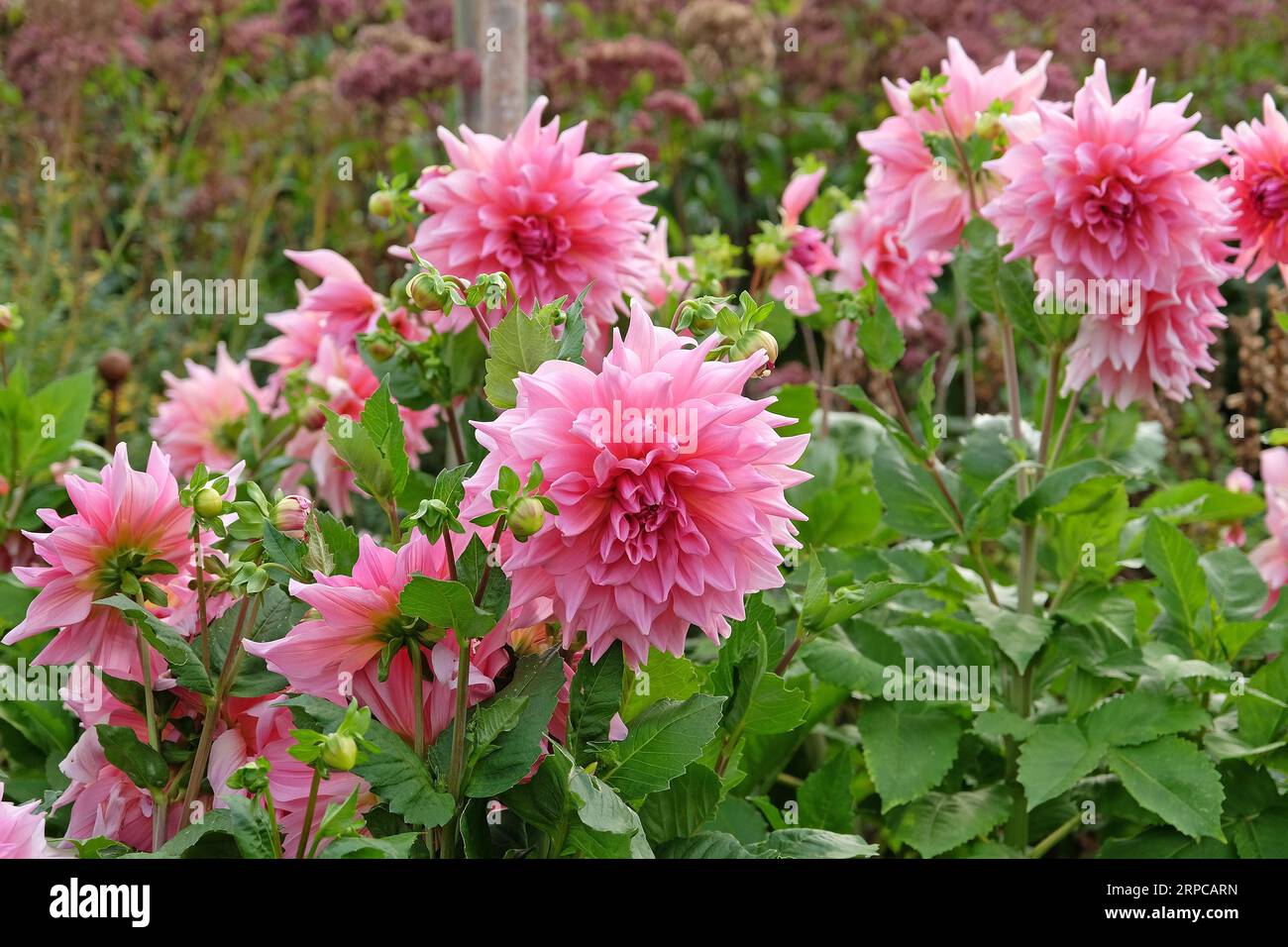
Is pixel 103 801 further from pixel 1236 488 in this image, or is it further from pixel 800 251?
pixel 1236 488

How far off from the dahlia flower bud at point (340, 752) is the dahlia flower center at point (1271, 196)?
1.20m

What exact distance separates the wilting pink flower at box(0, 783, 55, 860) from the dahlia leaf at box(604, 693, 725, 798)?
1.32ft

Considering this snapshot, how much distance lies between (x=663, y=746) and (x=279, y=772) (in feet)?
0.91

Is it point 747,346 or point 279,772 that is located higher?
point 747,346

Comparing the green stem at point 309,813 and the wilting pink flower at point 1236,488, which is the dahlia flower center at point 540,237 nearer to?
the green stem at point 309,813

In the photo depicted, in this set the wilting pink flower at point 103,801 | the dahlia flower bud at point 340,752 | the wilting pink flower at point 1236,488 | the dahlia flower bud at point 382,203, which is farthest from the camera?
the wilting pink flower at point 1236,488

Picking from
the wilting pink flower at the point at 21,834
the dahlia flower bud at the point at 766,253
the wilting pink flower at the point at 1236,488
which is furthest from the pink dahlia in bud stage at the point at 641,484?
the wilting pink flower at the point at 1236,488

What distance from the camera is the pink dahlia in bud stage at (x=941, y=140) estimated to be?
158cm

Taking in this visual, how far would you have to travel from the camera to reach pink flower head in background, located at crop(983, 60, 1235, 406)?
1354mm

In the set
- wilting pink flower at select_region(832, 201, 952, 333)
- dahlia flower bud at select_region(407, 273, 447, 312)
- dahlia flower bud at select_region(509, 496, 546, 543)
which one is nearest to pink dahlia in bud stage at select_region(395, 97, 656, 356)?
dahlia flower bud at select_region(407, 273, 447, 312)

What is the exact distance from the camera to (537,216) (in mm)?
1303

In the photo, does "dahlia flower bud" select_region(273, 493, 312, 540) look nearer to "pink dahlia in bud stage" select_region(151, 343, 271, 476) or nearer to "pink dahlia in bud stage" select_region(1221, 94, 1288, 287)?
"pink dahlia in bud stage" select_region(151, 343, 271, 476)

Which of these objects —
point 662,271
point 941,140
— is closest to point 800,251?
point 662,271

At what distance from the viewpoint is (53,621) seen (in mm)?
1003
